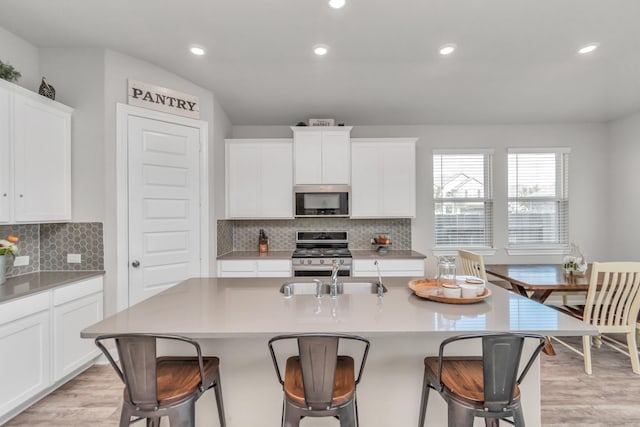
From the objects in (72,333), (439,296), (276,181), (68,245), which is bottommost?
(72,333)

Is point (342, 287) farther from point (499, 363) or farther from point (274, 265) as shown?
point (274, 265)

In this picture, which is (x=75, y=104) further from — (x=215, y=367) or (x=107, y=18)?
(x=215, y=367)

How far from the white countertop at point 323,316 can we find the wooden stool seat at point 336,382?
0.24 m

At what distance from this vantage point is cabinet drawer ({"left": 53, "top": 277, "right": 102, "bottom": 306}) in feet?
7.84

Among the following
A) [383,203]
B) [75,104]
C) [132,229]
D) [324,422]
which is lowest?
[324,422]

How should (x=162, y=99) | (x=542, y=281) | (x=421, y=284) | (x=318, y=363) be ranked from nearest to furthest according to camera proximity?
(x=318, y=363)
(x=421, y=284)
(x=542, y=281)
(x=162, y=99)

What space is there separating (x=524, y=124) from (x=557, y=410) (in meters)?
3.84

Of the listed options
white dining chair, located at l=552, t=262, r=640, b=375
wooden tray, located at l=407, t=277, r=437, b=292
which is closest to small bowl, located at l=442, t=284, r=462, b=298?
wooden tray, located at l=407, t=277, r=437, b=292

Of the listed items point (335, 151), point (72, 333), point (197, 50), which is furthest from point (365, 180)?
point (72, 333)

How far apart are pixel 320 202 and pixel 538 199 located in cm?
330

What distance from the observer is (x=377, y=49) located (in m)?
2.88

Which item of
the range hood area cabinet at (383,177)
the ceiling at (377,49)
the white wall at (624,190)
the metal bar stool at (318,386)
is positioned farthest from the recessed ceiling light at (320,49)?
the white wall at (624,190)

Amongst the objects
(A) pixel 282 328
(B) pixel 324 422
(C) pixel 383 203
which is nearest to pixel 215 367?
(A) pixel 282 328

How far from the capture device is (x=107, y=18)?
2488 mm
